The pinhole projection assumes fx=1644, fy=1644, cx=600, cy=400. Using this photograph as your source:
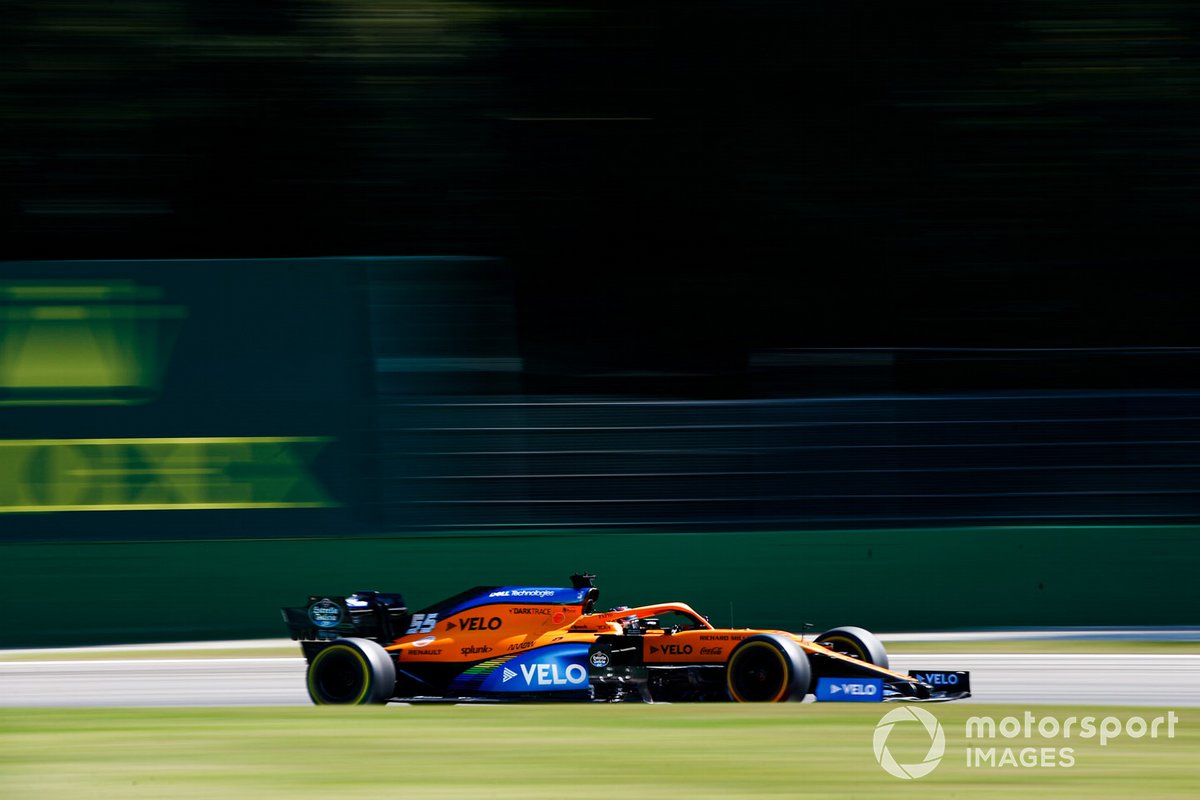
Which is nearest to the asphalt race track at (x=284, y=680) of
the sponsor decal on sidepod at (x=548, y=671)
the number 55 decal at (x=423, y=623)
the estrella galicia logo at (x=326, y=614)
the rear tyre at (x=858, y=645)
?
the estrella galicia logo at (x=326, y=614)

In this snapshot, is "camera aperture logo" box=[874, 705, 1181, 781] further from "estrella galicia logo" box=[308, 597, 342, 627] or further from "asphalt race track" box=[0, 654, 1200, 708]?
"estrella galicia logo" box=[308, 597, 342, 627]

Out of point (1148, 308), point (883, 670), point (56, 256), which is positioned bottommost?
point (883, 670)

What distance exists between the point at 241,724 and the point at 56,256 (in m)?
10.8

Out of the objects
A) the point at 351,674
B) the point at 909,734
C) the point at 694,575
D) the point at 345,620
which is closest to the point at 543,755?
the point at 909,734

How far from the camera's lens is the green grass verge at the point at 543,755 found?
6.41 m

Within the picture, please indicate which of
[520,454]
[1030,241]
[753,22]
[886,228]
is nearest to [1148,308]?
[1030,241]

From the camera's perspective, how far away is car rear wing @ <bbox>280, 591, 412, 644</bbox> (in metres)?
9.66

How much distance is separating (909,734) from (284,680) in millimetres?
4716

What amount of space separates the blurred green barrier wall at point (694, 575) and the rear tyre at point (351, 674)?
348cm

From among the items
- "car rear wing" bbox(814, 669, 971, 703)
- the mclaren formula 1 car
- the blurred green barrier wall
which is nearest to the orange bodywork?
the mclaren formula 1 car

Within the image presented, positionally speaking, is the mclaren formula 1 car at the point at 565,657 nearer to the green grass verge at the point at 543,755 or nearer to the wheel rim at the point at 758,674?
the wheel rim at the point at 758,674

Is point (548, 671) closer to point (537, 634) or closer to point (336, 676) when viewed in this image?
point (537, 634)

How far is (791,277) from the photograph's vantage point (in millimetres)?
19109

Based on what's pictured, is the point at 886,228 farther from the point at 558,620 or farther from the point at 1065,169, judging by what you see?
the point at 558,620
